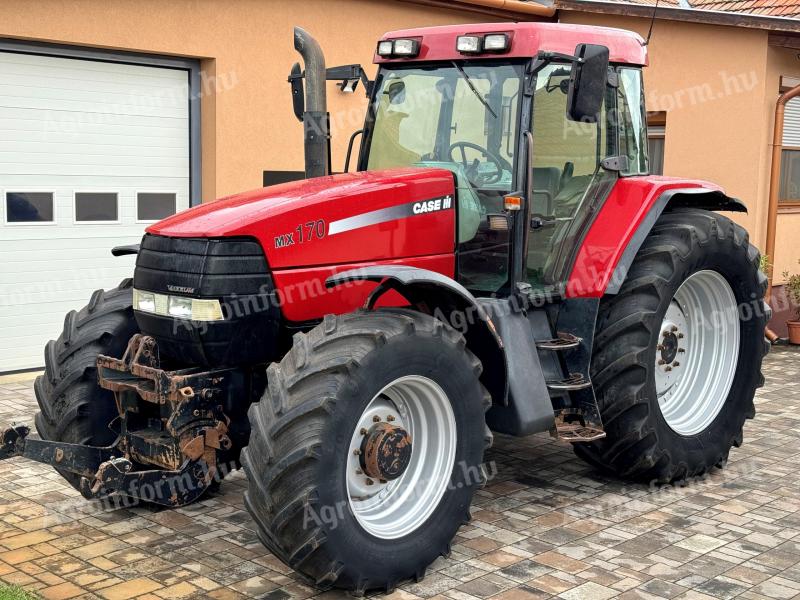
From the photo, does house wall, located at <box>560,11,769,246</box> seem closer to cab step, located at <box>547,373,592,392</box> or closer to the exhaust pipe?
cab step, located at <box>547,373,592,392</box>

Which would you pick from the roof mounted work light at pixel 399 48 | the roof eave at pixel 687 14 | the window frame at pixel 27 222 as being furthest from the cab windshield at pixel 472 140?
the roof eave at pixel 687 14

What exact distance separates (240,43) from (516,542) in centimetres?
618

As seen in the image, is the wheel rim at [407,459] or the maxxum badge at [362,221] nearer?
the wheel rim at [407,459]

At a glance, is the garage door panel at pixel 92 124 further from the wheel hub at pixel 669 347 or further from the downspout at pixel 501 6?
the wheel hub at pixel 669 347

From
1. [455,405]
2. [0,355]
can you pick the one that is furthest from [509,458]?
[0,355]

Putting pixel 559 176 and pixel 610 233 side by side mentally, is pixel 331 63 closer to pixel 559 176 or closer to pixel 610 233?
pixel 559 176

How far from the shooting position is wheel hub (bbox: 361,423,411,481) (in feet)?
14.0

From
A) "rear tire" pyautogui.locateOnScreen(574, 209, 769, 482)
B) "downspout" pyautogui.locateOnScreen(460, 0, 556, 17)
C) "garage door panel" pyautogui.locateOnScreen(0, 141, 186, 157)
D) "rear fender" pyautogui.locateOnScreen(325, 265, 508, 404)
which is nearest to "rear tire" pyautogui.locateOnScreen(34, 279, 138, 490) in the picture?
"rear fender" pyautogui.locateOnScreen(325, 265, 508, 404)

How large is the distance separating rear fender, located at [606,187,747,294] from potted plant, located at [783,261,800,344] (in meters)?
4.82

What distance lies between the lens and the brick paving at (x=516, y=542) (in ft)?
14.2

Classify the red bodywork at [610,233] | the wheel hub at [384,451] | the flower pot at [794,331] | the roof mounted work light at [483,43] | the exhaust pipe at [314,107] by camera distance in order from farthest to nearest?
the flower pot at [794,331] < the red bodywork at [610,233] < the exhaust pipe at [314,107] < the roof mounted work light at [483,43] < the wheel hub at [384,451]

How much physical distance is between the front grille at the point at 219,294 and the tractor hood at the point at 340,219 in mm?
63

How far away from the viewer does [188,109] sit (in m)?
9.38

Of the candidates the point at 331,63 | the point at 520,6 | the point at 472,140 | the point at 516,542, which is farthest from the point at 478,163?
the point at 520,6
